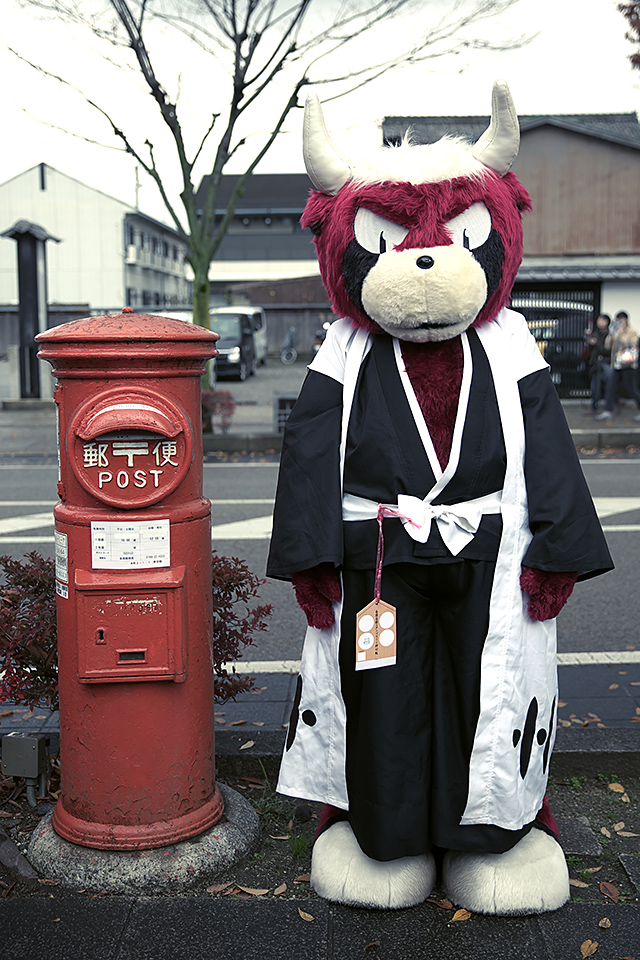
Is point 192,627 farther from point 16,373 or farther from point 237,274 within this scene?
point 237,274

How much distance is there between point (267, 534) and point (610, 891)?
4.78 metres

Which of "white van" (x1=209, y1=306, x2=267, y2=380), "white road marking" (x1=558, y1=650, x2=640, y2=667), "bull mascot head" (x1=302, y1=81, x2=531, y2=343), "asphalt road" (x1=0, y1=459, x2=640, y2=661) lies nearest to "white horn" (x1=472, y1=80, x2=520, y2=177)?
"bull mascot head" (x1=302, y1=81, x2=531, y2=343)

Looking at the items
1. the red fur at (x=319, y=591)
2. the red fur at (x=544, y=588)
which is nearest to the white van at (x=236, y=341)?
the red fur at (x=319, y=591)

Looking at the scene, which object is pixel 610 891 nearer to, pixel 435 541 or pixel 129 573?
pixel 435 541

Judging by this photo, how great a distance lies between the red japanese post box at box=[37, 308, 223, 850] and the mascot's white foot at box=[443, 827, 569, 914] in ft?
2.62

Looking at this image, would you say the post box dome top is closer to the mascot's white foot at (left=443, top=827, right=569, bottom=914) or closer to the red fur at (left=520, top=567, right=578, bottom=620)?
the red fur at (left=520, top=567, right=578, bottom=620)

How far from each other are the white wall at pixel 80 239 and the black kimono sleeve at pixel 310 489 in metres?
45.9

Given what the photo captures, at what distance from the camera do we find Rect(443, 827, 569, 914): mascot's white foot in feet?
8.45

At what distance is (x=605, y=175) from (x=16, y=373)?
1425 cm

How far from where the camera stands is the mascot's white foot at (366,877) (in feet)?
8.54

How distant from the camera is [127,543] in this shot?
8.64 ft

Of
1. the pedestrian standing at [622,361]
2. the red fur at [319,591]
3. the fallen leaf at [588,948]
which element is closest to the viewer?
the fallen leaf at [588,948]

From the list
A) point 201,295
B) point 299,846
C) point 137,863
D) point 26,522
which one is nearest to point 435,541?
point 299,846

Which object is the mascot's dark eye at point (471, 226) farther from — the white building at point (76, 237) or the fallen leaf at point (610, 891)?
the white building at point (76, 237)
